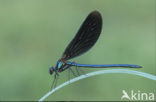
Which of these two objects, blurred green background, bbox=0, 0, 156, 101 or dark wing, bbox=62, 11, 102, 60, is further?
blurred green background, bbox=0, 0, 156, 101

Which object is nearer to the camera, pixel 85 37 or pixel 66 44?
pixel 85 37

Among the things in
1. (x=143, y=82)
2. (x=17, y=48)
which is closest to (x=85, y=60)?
(x=143, y=82)

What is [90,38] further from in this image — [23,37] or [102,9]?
[102,9]

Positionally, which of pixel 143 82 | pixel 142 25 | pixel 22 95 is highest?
pixel 142 25

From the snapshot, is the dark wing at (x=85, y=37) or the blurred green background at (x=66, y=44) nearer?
the dark wing at (x=85, y=37)
